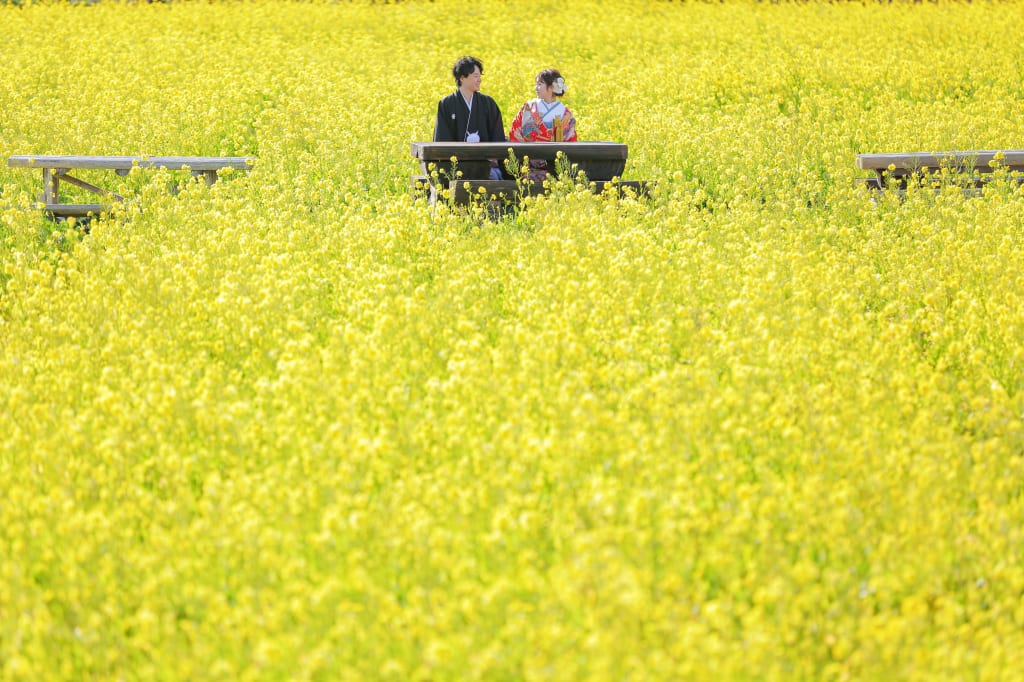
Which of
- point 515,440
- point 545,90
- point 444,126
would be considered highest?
point 545,90

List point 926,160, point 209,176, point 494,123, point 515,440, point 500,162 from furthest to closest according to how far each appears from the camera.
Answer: point 209,176 → point 926,160 → point 494,123 → point 500,162 → point 515,440

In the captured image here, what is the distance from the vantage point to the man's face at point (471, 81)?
30.7 ft

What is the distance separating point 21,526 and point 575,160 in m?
6.27

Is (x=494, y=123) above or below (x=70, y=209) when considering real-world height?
above

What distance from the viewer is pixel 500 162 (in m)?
9.40

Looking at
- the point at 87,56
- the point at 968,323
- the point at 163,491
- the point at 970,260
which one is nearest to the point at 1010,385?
the point at 968,323

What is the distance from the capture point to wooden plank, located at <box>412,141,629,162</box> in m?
9.02

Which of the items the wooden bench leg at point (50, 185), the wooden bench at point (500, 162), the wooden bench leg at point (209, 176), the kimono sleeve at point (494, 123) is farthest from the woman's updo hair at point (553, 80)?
the wooden bench leg at point (50, 185)

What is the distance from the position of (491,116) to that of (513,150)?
74cm

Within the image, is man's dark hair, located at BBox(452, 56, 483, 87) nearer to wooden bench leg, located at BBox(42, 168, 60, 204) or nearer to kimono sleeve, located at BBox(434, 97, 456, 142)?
kimono sleeve, located at BBox(434, 97, 456, 142)

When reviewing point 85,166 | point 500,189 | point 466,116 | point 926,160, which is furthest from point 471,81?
point 926,160

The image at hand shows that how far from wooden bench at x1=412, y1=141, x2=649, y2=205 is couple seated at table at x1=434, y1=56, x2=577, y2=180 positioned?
152mm

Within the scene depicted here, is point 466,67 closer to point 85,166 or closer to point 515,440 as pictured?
point 85,166

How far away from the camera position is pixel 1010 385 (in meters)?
5.53
